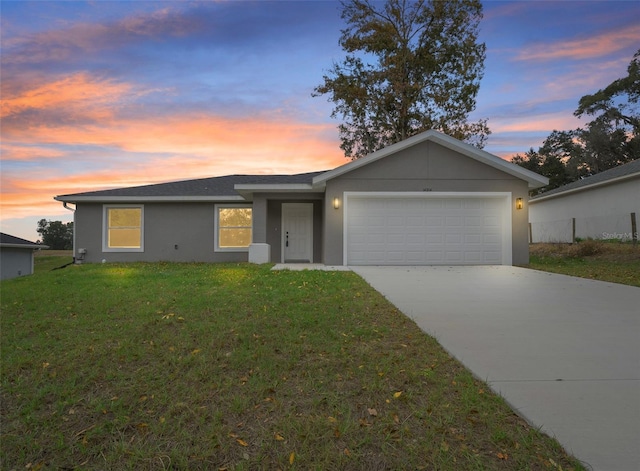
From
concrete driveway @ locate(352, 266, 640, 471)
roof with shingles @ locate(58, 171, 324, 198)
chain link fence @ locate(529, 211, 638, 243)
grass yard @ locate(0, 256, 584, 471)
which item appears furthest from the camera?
chain link fence @ locate(529, 211, 638, 243)

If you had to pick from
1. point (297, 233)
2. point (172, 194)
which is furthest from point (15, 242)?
point (297, 233)

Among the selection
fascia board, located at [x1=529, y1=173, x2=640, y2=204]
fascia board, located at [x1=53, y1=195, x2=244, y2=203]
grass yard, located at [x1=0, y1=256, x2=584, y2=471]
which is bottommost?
grass yard, located at [x1=0, y1=256, x2=584, y2=471]

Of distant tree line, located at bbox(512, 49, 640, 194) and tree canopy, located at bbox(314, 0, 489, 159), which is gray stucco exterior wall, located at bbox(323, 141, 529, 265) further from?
distant tree line, located at bbox(512, 49, 640, 194)

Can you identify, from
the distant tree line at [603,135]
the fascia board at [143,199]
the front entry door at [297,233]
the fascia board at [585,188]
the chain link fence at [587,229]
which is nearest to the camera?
the fascia board at [143,199]

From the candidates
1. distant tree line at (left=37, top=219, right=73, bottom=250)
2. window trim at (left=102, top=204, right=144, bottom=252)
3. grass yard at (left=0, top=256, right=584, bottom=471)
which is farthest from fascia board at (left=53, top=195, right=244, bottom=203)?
distant tree line at (left=37, top=219, right=73, bottom=250)

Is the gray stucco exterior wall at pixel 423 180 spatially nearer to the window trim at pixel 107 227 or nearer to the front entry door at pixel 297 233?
the front entry door at pixel 297 233

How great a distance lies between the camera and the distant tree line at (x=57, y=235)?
52.2 m

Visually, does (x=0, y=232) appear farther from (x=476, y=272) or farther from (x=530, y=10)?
(x=530, y=10)

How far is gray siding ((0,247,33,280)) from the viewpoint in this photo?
66.7 feet

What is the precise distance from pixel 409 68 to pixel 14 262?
2412 cm

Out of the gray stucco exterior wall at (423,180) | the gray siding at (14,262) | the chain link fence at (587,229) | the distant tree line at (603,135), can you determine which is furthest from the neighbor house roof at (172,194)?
the distant tree line at (603,135)

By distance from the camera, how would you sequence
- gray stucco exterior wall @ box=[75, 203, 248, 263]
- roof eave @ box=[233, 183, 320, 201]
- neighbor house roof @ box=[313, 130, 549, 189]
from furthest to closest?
gray stucco exterior wall @ box=[75, 203, 248, 263]
roof eave @ box=[233, 183, 320, 201]
neighbor house roof @ box=[313, 130, 549, 189]

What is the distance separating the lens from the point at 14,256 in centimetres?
2147

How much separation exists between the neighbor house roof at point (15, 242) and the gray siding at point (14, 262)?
16.1 inches
